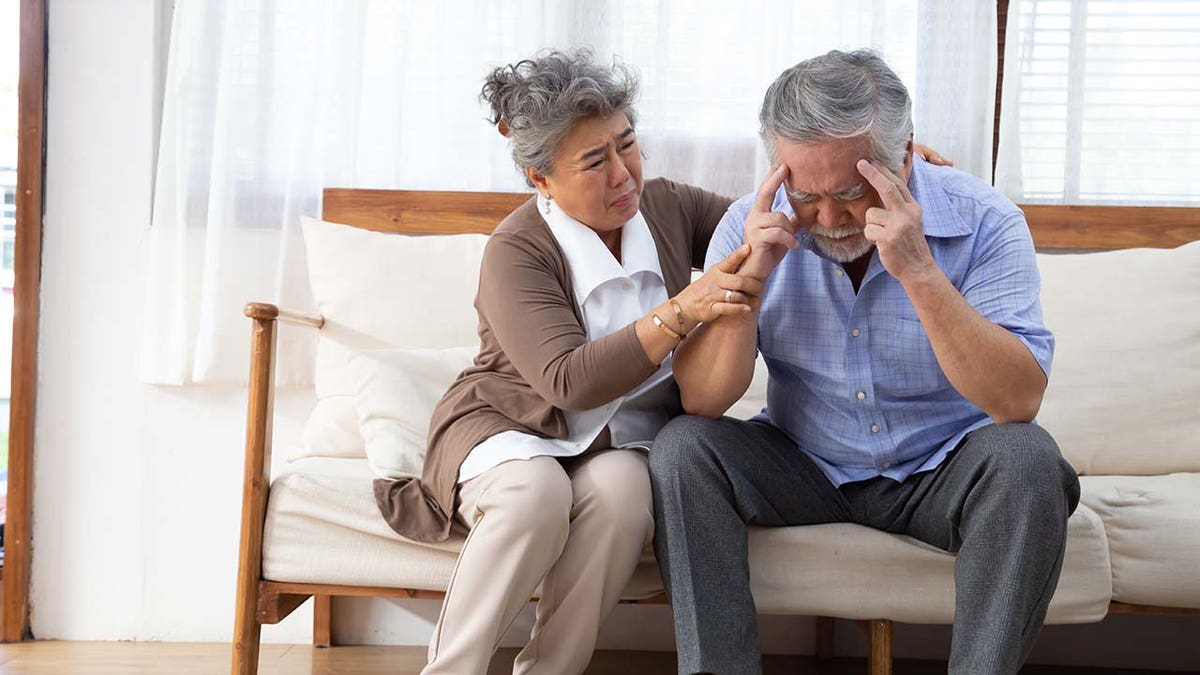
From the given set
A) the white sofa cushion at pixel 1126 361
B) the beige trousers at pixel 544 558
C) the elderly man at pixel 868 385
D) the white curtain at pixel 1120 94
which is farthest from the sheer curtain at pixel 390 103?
the beige trousers at pixel 544 558

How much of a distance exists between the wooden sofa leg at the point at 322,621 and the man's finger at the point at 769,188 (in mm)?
1464

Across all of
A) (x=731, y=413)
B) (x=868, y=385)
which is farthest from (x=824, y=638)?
(x=868, y=385)

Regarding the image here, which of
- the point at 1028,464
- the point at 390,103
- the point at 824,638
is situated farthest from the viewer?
the point at 390,103

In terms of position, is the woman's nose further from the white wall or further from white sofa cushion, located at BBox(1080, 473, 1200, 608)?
the white wall

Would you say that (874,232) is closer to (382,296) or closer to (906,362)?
(906,362)

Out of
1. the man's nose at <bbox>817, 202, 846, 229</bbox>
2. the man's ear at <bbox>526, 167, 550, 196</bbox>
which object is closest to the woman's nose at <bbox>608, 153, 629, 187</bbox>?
the man's ear at <bbox>526, 167, 550, 196</bbox>

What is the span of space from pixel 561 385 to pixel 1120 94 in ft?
5.39

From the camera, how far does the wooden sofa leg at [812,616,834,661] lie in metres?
2.42

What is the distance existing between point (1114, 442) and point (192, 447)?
199cm

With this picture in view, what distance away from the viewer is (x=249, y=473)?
1819 millimetres

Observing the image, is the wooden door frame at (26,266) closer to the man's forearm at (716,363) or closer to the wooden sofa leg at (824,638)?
the man's forearm at (716,363)

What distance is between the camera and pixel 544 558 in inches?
63.5

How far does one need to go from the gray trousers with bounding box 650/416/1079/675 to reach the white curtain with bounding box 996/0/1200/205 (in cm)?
116

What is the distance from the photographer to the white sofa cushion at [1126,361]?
212 cm
